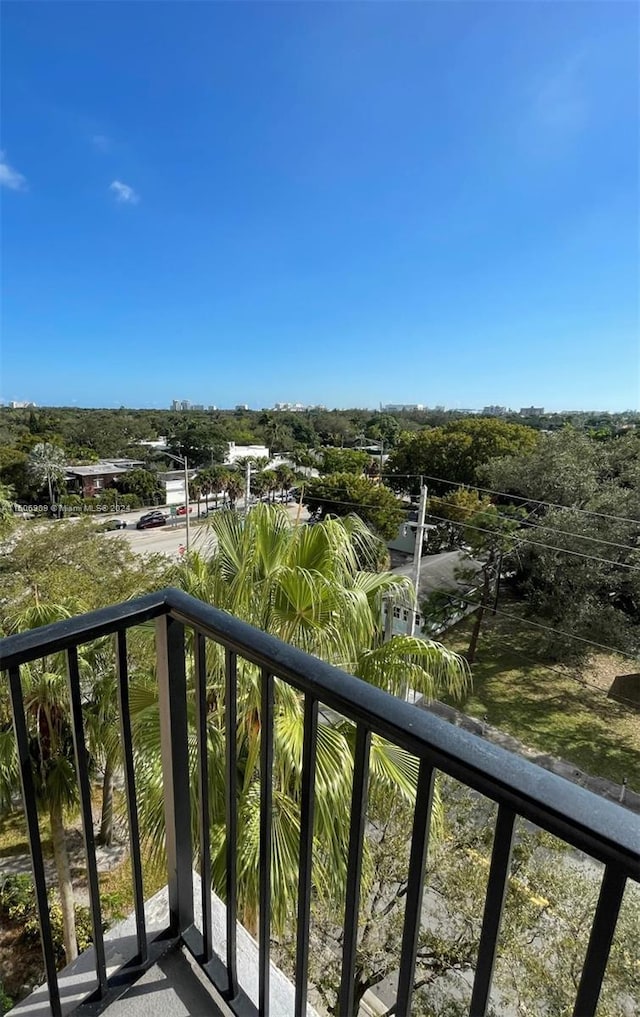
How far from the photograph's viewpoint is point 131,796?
1078 mm

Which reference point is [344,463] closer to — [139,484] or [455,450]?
[455,450]

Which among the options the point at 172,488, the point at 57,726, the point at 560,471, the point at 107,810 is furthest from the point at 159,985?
the point at 172,488

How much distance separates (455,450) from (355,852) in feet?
77.0

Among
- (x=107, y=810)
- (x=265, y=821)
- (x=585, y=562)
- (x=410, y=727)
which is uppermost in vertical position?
(x=410, y=727)

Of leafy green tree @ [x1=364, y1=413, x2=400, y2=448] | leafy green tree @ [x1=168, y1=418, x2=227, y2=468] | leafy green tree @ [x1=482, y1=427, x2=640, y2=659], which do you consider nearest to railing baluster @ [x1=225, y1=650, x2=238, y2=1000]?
leafy green tree @ [x1=482, y1=427, x2=640, y2=659]

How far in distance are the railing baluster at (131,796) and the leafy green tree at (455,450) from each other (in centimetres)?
2124

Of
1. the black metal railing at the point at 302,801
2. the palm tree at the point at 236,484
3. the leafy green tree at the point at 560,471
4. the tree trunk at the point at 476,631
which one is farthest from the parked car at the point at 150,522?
the black metal railing at the point at 302,801

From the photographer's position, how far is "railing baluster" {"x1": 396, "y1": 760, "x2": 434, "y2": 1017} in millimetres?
578

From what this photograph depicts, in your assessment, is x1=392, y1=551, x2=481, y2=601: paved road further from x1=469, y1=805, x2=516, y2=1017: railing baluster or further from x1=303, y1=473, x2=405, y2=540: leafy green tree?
x1=469, y1=805, x2=516, y2=1017: railing baluster

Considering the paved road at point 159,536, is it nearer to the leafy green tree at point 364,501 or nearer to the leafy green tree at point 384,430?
the leafy green tree at point 364,501

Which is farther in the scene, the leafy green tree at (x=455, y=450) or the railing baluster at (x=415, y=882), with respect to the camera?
the leafy green tree at (x=455, y=450)

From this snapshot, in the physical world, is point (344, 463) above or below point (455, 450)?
below

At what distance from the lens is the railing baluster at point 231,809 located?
0.88 meters

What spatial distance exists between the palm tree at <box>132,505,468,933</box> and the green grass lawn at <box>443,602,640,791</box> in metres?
6.91
